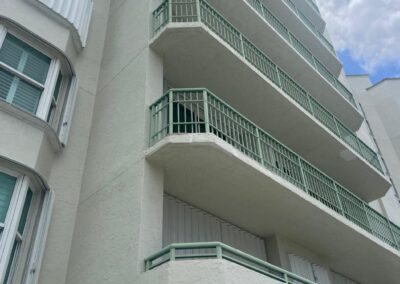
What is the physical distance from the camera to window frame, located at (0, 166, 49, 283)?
6.22 metres

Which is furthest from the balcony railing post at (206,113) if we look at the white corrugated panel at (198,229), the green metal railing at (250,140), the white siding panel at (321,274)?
the white siding panel at (321,274)

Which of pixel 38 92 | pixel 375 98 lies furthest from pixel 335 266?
pixel 375 98

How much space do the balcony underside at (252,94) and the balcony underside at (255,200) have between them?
3093mm

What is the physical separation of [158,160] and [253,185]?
220 centimetres

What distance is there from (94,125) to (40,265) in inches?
139

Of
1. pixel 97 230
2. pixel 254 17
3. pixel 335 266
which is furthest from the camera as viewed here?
pixel 254 17

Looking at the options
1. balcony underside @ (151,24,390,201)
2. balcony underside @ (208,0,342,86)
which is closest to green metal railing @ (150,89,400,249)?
balcony underside @ (151,24,390,201)

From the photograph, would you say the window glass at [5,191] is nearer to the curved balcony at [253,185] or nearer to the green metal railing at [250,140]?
the curved balcony at [253,185]

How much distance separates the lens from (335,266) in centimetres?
1179

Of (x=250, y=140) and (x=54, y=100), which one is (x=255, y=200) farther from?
(x=54, y=100)

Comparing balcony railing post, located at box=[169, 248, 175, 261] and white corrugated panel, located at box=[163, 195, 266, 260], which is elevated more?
white corrugated panel, located at box=[163, 195, 266, 260]

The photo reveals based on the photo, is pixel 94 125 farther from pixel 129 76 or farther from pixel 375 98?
pixel 375 98

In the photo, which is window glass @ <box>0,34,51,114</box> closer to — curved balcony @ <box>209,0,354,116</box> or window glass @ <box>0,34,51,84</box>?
window glass @ <box>0,34,51,84</box>

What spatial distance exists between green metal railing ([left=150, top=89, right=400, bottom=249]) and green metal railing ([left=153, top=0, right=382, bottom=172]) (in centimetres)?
189
